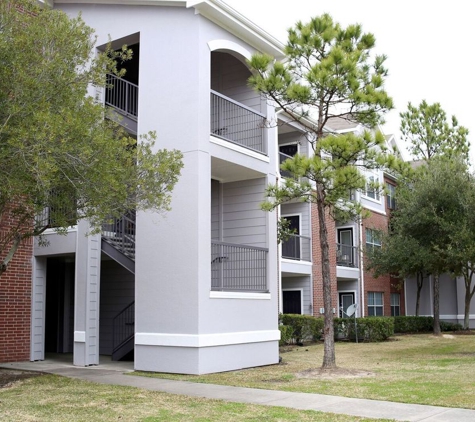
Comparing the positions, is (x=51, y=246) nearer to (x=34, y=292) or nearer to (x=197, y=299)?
(x=34, y=292)

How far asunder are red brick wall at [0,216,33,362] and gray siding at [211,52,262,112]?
663cm

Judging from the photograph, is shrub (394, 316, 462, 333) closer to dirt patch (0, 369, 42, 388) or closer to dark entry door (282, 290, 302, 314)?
dark entry door (282, 290, 302, 314)

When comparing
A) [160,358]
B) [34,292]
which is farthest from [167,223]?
[34,292]

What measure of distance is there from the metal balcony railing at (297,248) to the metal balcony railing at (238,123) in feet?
27.9

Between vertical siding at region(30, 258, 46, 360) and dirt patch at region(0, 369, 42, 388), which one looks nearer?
dirt patch at region(0, 369, 42, 388)

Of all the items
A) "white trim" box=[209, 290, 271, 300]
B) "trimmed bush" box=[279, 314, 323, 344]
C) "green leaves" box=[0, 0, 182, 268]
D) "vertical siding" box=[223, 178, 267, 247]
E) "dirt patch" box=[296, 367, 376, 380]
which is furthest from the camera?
"trimmed bush" box=[279, 314, 323, 344]

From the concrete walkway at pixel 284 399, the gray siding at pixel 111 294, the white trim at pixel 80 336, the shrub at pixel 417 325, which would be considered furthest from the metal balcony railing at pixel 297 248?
the concrete walkway at pixel 284 399

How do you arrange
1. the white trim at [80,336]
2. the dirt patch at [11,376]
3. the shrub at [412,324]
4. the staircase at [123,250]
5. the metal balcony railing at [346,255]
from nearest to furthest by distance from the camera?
the dirt patch at [11,376]
the white trim at [80,336]
the staircase at [123,250]
the metal balcony railing at [346,255]
the shrub at [412,324]

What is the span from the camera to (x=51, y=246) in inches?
642

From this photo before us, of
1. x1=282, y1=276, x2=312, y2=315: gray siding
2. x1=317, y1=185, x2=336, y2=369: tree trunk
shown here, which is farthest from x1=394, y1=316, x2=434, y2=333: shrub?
x1=317, y1=185, x2=336, y2=369: tree trunk

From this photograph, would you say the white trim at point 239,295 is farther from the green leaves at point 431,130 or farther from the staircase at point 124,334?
the green leaves at point 431,130

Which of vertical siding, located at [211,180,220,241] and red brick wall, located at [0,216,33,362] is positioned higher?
vertical siding, located at [211,180,220,241]

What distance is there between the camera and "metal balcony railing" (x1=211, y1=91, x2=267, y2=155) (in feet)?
52.4

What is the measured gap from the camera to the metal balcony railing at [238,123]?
16.0 metres
